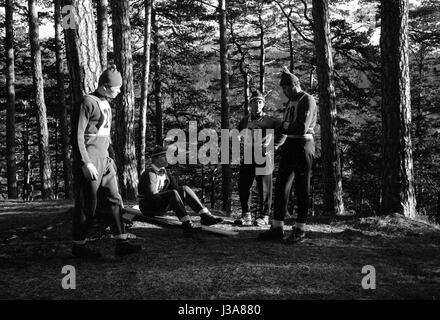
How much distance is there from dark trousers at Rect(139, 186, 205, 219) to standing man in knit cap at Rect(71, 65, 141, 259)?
3.27 ft

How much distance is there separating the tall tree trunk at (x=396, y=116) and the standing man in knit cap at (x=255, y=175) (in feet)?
7.19

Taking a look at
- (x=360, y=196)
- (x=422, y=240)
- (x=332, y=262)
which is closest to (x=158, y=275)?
(x=332, y=262)

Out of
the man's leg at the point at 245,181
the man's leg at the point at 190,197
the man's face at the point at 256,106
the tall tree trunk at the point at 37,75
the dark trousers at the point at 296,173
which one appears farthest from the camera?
the tall tree trunk at the point at 37,75

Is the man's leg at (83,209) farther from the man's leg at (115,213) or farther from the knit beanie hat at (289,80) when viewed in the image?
the knit beanie hat at (289,80)

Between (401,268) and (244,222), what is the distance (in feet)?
9.31

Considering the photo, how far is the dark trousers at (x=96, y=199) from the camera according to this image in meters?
4.64

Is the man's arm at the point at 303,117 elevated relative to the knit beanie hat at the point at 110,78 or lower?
lower

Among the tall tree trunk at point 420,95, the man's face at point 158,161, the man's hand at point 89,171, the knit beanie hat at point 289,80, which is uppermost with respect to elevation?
the tall tree trunk at point 420,95

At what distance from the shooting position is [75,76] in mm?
5766

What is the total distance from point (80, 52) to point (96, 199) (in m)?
2.32

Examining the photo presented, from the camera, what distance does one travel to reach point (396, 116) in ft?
23.6

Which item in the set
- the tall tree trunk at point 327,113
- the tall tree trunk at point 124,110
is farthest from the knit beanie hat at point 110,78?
the tall tree trunk at point 327,113

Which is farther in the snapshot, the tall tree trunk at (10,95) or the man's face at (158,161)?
the tall tree trunk at (10,95)

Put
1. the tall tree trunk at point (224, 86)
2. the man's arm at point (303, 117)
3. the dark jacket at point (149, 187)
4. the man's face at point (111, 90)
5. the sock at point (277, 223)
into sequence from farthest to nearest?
1. the tall tree trunk at point (224, 86)
2. the dark jacket at point (149, 187)
3. the sock at point (277, 223)
4. the man's arm at point (303, 117)
5. the man's face at point (111, 90)
